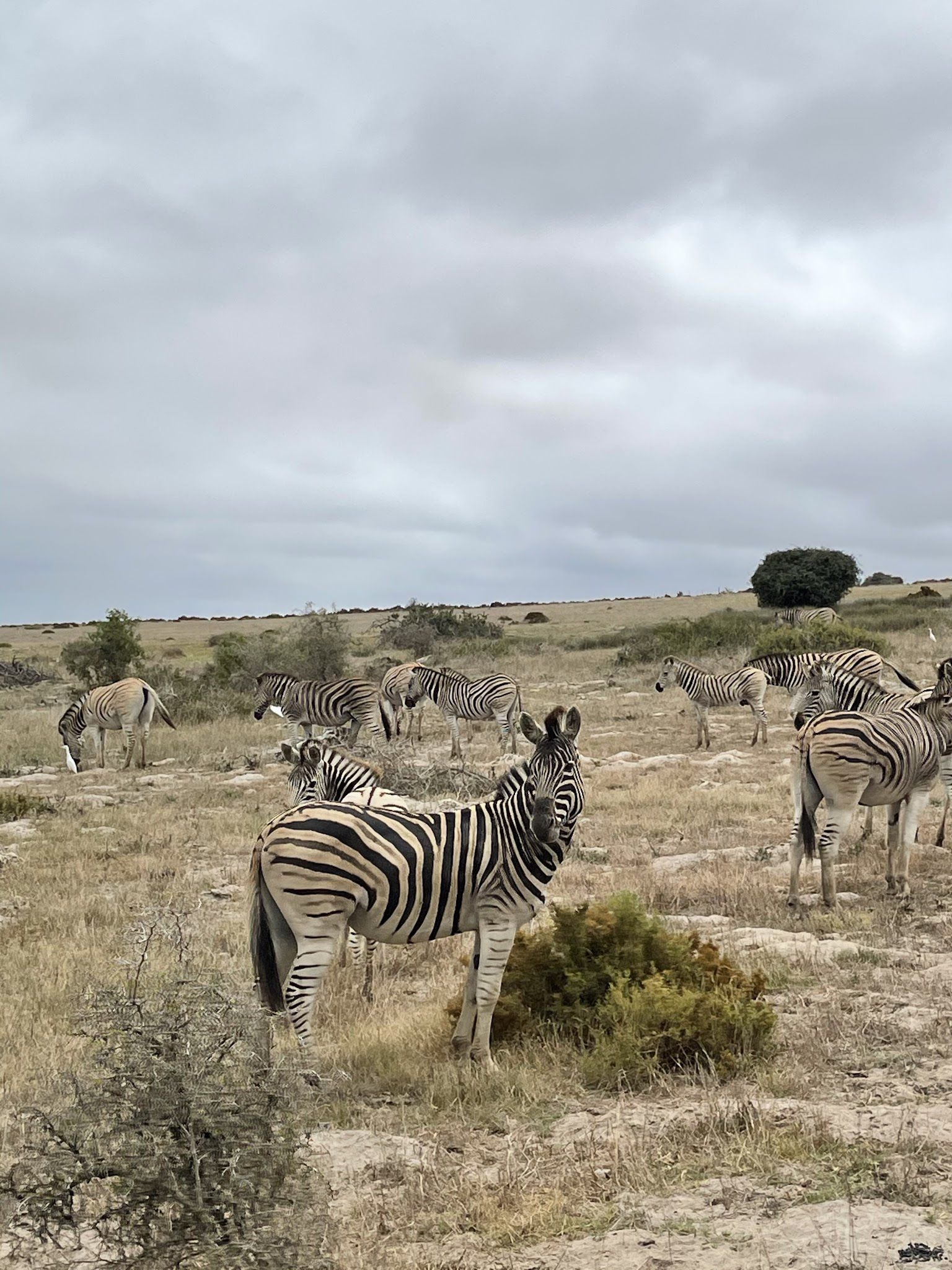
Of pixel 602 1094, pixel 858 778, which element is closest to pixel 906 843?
pixel 858 778

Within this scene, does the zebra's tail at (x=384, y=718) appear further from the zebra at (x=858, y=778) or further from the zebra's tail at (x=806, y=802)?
the zebra's tail at (x=806, y=802)

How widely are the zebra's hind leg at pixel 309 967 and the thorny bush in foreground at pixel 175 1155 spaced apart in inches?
89.1

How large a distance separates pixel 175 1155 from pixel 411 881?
9.68 feet

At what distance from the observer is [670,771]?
19562mm

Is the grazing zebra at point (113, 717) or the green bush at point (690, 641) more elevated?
the green bush at point (690, 641)

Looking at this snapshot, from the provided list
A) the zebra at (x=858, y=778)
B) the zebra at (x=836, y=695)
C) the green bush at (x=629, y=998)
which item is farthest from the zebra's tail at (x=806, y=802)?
the zebra at (x=836, y=695)

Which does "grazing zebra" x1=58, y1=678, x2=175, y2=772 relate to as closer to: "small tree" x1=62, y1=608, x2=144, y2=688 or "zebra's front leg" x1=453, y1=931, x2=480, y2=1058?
"small tree" x1=62, y1=608, x2=144, y2=688

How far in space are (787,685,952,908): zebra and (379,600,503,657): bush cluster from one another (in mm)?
34636

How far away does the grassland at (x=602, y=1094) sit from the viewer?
455 centimetres

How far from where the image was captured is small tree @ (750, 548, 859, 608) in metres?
61.8

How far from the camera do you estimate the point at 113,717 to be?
77.9 feet

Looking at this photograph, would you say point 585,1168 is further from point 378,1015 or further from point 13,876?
point 13,876

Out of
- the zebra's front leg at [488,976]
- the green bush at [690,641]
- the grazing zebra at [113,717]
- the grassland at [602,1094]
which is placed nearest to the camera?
the grassland at [602,1094]

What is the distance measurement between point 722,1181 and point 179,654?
179 ft
